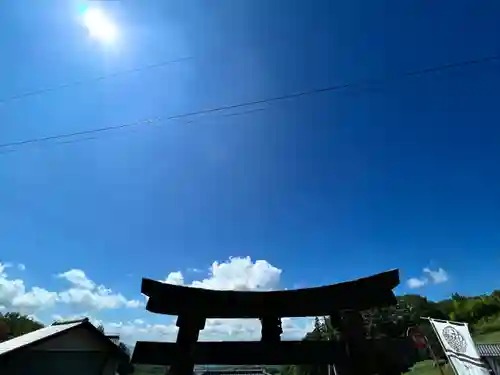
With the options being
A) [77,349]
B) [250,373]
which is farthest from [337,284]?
[250,373]

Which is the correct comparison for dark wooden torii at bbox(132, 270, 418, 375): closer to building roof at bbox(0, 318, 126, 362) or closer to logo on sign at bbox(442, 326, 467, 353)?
logo on sign at bbox(442, 326, 467, 353)

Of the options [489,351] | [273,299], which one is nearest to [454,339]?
[273,299]

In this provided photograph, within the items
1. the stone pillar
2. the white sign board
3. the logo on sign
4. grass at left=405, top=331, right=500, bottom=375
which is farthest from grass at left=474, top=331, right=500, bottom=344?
the stone pillar

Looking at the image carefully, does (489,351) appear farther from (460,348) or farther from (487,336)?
(487,336)

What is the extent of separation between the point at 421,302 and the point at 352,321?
197 feet

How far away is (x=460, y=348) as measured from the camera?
9.89 metres

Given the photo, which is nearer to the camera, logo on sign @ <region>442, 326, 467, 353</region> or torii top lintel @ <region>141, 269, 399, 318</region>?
torii top lintel @ <region>141, 269, 399, 318</region>

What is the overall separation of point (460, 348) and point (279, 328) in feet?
25.8

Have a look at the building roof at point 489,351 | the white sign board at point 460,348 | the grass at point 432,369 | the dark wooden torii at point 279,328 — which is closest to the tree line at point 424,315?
the grass at point 432,369

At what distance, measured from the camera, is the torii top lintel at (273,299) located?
17.0ft

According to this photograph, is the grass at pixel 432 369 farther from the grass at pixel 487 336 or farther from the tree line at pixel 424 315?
the tree line at pixel 424 315

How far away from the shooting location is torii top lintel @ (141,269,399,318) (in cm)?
518

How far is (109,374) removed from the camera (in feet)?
43.4

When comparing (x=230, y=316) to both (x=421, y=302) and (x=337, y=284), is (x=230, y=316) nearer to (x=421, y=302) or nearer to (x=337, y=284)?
(x=337, y=284)
